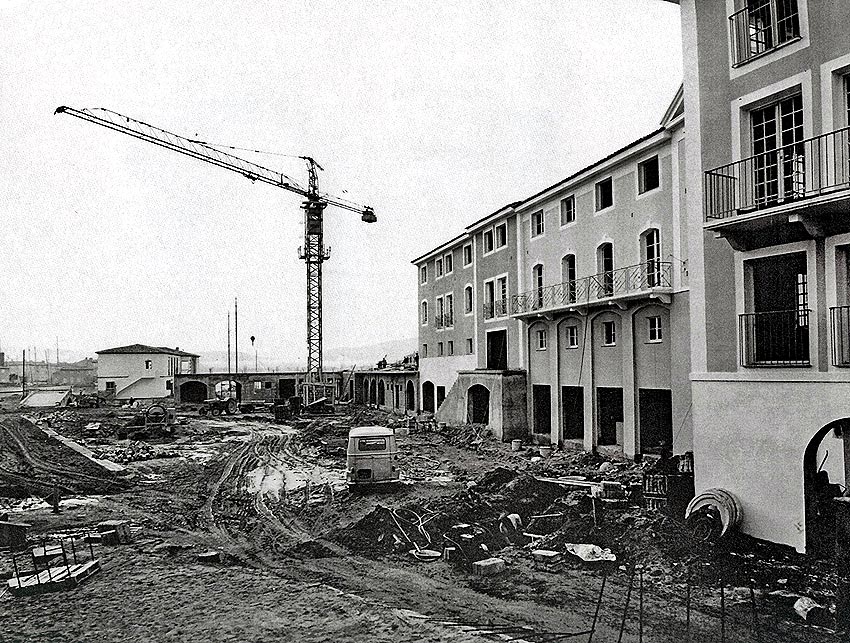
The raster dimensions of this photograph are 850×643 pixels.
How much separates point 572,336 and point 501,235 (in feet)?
31.5

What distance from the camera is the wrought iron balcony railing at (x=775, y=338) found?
42.0 feet

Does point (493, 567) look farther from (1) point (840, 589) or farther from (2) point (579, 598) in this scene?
(1) point (840, 589)

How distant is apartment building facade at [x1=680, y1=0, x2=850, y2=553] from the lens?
11.9 meters

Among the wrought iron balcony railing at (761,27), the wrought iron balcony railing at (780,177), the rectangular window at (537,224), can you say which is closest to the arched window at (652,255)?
the rectangular window at (537,224)

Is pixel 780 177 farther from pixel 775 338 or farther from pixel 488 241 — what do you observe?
pixel 488 241

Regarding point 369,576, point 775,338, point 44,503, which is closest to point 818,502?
point 775,338

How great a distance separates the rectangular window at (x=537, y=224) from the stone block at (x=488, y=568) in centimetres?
2285

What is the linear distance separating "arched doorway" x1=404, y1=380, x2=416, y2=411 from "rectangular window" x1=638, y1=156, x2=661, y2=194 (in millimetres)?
29966

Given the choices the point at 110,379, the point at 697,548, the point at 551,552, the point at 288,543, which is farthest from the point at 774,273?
the point at 110,379

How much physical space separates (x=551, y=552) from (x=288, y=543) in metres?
6.15

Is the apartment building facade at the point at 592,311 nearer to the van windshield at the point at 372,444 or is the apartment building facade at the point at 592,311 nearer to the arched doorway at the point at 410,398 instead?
the van windshield at the point at 372,444

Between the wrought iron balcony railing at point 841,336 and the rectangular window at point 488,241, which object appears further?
the rectangular window at point 488,241

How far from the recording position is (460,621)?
33.5 feet

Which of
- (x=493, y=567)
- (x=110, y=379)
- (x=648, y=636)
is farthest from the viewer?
(x=110, y=379)
